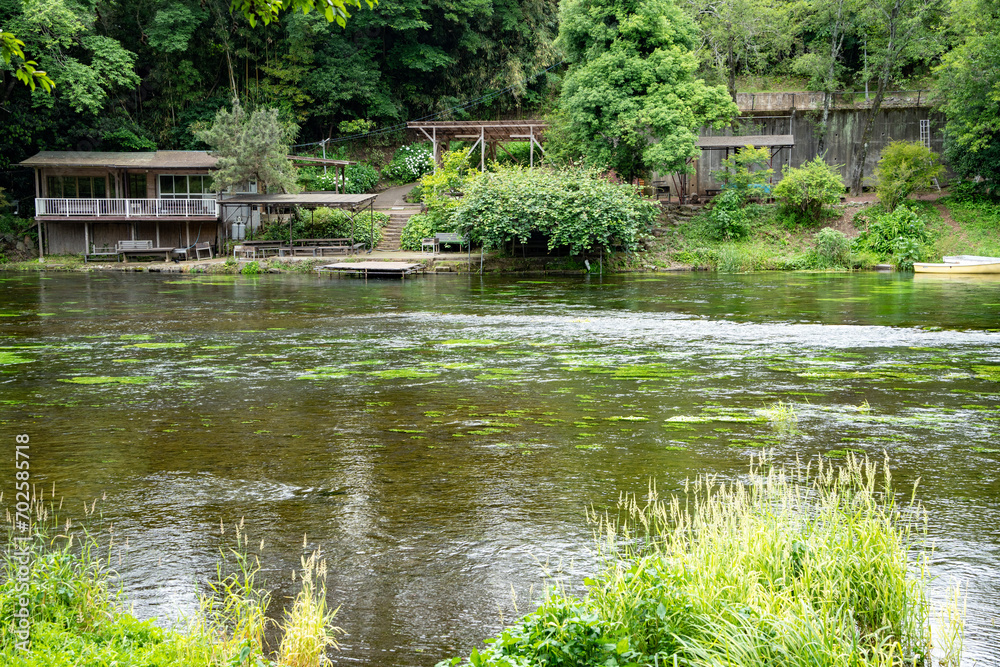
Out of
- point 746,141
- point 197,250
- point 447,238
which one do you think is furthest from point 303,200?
point 746,141

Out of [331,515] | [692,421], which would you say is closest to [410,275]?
[692,421]

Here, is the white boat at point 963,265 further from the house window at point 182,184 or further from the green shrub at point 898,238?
the house window at point 182,184

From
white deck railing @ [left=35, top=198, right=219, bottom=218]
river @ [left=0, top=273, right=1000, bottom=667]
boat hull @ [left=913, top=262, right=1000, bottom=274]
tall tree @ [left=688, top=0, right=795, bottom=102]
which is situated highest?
tall tree @ [left=688, top=0, right=795, bottom=102]

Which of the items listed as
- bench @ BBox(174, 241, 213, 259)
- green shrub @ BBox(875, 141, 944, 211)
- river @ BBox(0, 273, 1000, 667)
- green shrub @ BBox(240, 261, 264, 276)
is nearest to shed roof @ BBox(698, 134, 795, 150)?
green shrub @ BBox(875, 141, 944, 211)

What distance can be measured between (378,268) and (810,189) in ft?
56.8

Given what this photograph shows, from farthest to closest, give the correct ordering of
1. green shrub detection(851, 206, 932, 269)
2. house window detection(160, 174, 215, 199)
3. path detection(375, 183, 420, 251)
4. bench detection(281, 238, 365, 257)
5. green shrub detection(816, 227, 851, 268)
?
house window detection(160, 174, 215, 199) < path detection(375, 183, 420, 251) < bench detection(281, 238, 365, 257) < green shrub detection(816, 227, 851, 268) < green shrub detection(851, 206, 932, 269)

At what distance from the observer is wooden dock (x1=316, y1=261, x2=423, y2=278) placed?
31.5 meters

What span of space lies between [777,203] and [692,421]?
27.8 meters

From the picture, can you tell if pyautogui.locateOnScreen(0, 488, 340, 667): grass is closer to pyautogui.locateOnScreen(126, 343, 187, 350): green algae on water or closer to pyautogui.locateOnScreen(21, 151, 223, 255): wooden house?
pyautogui.locateOnScreen(126, 343, 187, 350): green algae on water

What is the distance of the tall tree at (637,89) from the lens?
32719 mm

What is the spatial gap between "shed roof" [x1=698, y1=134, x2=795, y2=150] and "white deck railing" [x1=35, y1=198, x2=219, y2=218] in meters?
21.7

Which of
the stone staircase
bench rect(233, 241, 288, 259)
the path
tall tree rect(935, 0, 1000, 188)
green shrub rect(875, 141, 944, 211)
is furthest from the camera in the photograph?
the path

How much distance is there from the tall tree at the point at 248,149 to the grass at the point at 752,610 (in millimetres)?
33404

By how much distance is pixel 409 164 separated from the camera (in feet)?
153
